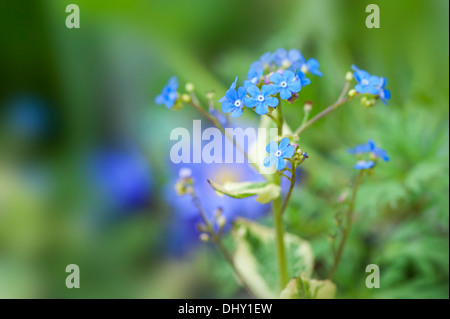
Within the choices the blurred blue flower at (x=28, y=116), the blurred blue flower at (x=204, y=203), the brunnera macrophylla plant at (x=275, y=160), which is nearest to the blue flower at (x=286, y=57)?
the brunnera macrophylla plant at (x=275, y=160)

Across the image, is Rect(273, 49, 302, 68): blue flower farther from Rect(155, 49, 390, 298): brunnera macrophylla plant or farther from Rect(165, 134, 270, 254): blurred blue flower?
Rect(165, 134, 270, 254): blurred blue flower

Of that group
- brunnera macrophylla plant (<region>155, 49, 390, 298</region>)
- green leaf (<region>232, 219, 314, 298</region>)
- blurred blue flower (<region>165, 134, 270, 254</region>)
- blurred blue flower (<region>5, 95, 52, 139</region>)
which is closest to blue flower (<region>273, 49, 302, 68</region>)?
brunnera macrophylla plant (<region>155, 49, 390, 298</region>)

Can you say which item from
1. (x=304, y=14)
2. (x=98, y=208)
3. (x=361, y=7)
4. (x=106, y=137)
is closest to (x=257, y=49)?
(x=304, y=14)

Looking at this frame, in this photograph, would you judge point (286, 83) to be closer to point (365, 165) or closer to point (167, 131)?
point (365, 165)
